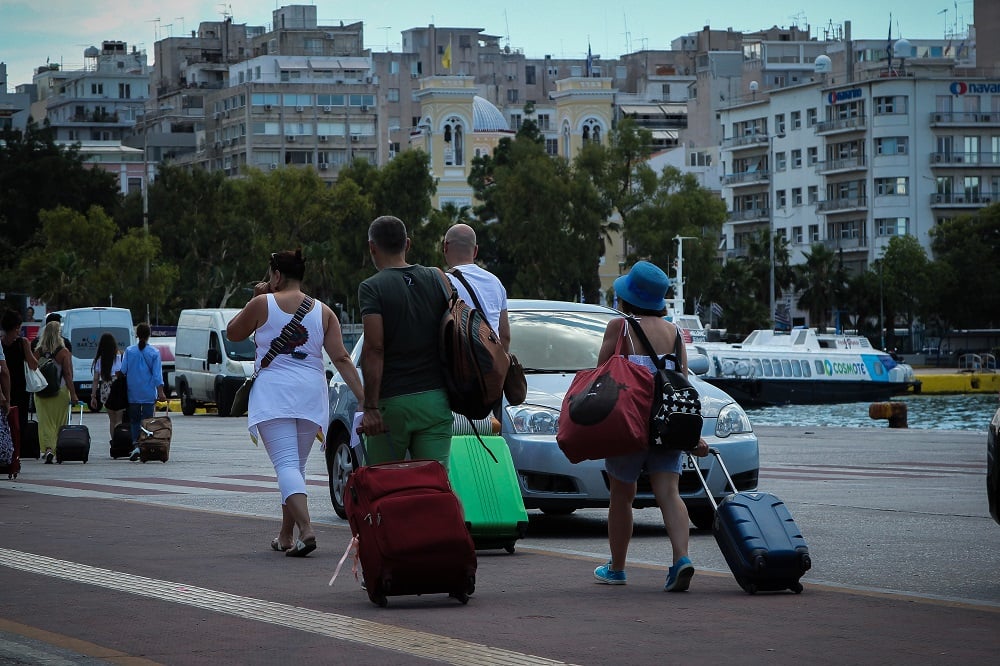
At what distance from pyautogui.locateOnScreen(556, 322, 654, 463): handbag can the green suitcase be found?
1.91 m

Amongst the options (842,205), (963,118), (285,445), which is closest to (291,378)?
(285,445)

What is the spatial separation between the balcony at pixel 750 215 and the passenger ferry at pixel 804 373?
66.4 metres

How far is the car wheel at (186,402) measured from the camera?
49125 mm

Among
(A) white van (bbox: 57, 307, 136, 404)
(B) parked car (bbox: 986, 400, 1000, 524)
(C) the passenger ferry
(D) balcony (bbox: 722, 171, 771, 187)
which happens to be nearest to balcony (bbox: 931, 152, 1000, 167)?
(D) balcony (bbox: 722, 171, 771, 187)

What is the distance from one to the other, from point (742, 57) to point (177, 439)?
146553 mm

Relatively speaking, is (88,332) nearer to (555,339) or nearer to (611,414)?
(555,339)

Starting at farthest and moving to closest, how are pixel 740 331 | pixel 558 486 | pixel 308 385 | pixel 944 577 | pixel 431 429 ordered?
pixel 740 331, pixel 558 486, pixel 308 385, pixel 944 577, pixel 431 429

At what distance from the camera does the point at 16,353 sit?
2217cm

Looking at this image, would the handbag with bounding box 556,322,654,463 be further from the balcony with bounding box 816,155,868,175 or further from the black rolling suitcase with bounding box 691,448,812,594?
the balcony with bounding box 816,155,868,175

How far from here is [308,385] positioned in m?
11.7

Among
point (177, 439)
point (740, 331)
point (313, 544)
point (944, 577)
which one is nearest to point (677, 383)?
point (944, 577)

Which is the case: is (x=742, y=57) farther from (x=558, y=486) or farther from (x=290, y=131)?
(x=558, y=486)

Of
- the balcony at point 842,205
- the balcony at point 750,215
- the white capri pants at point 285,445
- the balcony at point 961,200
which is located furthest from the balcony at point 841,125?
the white capri pants at point 285,445

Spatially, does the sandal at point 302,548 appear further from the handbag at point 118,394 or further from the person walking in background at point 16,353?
the handbag at point 118,394
